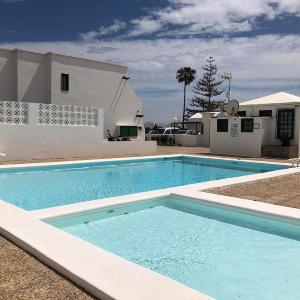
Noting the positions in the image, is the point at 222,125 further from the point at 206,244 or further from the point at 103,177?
the point at 206,244

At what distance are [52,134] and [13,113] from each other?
203 centimetres

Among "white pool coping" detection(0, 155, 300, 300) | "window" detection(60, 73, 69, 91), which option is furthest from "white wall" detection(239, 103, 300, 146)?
"white pool coping" detection(0, 155, 300, 300)

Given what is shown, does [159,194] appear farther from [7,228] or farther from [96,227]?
[7,228]

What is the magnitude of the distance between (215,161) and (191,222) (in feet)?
35.7

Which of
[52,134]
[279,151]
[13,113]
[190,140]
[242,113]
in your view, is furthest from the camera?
[190,140]

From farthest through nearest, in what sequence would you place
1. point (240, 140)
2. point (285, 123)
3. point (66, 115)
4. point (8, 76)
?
point (8, 76), point (240, 140), point (285, 123), point (66, 115)

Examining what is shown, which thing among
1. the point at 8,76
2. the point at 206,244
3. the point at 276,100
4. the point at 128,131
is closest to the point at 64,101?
the point at 8,76

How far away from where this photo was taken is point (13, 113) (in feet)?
51.1

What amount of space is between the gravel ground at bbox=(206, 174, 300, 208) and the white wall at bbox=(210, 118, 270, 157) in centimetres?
908

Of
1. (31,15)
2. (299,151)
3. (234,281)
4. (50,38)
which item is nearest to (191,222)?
(234,281)

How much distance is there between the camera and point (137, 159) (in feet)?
56.3

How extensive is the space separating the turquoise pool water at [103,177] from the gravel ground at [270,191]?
2.54m

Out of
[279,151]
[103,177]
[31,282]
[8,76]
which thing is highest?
[8,76]

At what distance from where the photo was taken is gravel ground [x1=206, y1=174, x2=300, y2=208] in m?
7.80
